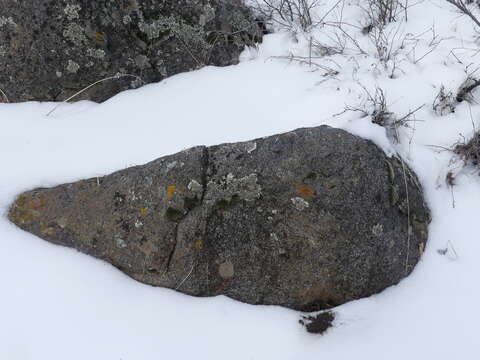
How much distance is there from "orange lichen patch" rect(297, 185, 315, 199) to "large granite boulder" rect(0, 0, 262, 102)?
1.40 meters

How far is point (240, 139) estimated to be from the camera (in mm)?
2512

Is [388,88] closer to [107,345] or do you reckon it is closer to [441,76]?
[441,76]

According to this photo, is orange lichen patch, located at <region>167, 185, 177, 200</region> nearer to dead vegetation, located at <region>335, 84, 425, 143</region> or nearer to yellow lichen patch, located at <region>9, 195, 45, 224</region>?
yellow lichen patch, located at <region>9, 195, 45, 224</region>

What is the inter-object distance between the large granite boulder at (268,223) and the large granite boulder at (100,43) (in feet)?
3.44

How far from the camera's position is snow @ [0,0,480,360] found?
6.42 feet

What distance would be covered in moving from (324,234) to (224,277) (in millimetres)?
531

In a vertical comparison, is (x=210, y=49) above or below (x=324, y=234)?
above

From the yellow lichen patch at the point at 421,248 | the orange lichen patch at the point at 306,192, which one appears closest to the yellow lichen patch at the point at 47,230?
the orange lichen patch at the point at 306,192

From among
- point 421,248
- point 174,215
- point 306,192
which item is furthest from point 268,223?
point 421,248

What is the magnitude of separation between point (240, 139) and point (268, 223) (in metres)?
0.60

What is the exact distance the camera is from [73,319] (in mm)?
2027

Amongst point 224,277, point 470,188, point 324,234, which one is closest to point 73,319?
point 224,277

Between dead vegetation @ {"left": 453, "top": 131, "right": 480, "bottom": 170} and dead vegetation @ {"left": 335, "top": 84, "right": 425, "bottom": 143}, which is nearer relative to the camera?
dead vegetation @ {"left": 453, "top": 131, "right": 480, "bottom": 170}

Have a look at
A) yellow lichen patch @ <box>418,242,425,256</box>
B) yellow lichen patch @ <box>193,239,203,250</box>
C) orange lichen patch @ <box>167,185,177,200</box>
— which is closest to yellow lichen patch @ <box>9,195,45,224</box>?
orange lichen patch @ <box>167,185,177,200</box>
